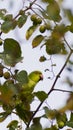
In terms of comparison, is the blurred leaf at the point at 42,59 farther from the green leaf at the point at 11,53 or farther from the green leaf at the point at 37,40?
the green leaf at the point at 11,53

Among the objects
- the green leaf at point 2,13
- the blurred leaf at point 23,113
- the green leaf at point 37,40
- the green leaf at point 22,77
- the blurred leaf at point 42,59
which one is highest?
the green leaf at point 2,13

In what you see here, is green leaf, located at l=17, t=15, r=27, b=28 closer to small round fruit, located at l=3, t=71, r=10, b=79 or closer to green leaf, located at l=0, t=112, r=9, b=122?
small round fruit, located at l=3, t=71, r=10, b=79

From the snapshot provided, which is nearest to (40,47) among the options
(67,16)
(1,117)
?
(1,117)

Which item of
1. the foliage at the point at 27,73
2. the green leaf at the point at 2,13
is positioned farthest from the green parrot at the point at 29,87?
the green leaf at the point at 2,13

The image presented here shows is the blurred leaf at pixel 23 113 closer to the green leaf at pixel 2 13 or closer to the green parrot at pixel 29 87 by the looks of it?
the green parrot at pixel 29 87

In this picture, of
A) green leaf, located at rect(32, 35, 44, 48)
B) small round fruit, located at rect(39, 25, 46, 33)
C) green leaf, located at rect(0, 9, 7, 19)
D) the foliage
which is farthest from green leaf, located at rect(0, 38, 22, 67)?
green leaf, located at rect(0, 9, 7, 19)

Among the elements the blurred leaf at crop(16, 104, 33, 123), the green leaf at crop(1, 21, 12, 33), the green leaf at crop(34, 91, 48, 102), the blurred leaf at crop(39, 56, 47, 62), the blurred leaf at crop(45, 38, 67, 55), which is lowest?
the blurred leaf at crop(16, 104, 33, 123)

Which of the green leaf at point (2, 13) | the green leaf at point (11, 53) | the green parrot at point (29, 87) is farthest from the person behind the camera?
the green leaf at point (2, 13)

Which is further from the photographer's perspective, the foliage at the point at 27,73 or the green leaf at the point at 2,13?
the green leaf at the point at 2,13

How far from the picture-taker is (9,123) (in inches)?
55.6

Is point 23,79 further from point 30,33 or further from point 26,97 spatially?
point 30,33

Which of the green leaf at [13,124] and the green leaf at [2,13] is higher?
the green leaf at [2,13]

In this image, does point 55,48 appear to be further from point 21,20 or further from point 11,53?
point 21,20

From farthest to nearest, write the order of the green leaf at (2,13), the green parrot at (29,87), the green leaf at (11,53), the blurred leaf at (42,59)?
the green leaf at (2,13), the blurred leaf at (42,59), the green parrot at (29,87), the green leaf at (11,53)
